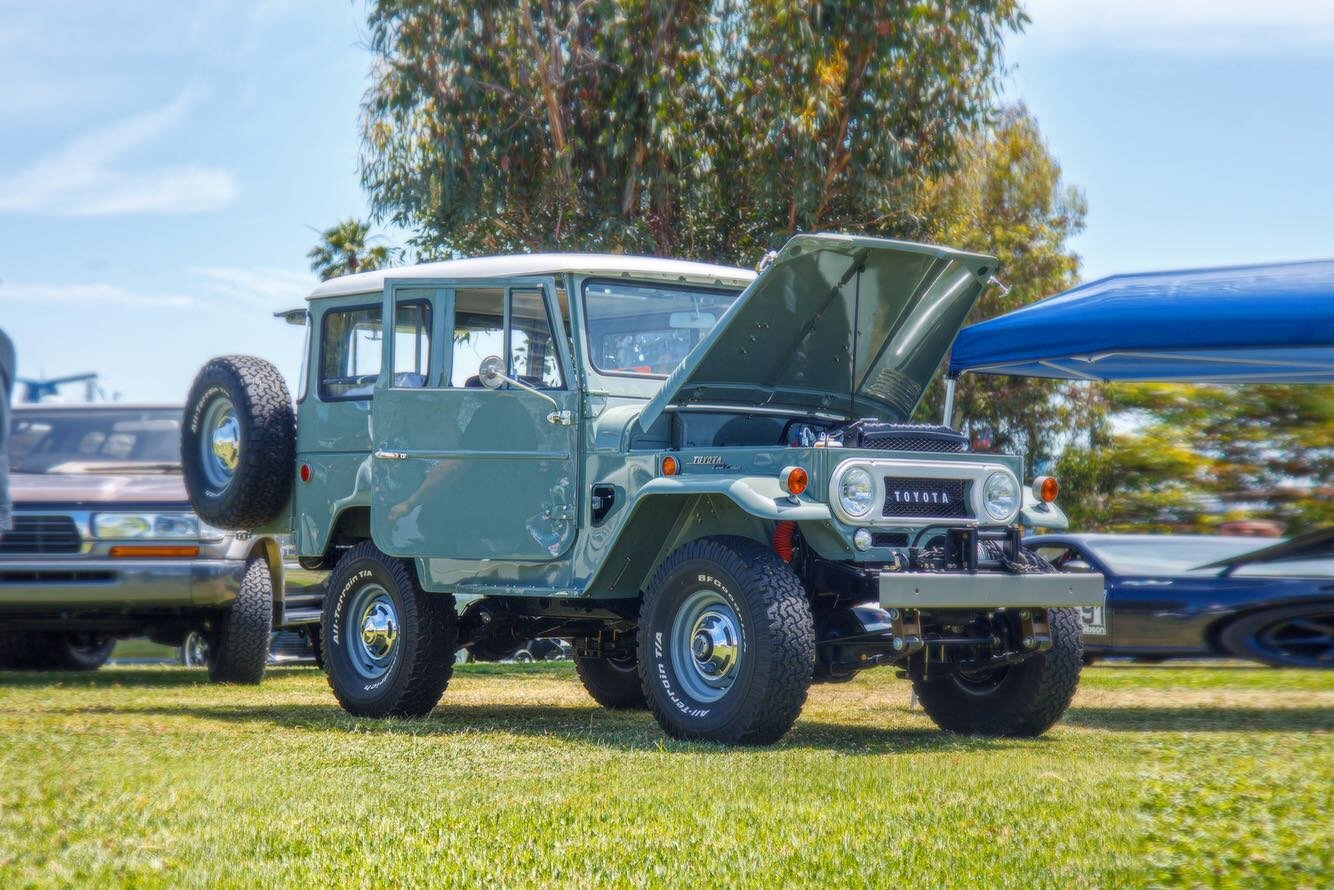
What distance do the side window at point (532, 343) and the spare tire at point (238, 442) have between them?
1.76 meters

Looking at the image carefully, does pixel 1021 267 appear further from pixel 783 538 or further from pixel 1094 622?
pixel 783 538

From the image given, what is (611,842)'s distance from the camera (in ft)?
14.9

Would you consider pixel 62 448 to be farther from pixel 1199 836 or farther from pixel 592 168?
pixel 1199 836

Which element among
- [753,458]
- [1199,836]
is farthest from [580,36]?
[1199,836]

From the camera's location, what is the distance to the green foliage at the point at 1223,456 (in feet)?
35.1

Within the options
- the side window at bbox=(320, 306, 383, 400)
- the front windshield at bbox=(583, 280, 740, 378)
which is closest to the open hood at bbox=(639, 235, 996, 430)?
the front windshield at bbox=(583, 280, 740, 378)

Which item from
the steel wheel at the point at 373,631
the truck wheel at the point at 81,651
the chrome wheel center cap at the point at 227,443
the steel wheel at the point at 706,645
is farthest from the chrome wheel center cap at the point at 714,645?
the truck wheel at the point at 81,651

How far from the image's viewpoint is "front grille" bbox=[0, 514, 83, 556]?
10.5m

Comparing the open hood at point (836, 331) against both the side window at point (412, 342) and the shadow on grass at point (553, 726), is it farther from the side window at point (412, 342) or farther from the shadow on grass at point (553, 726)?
the shadow on grass at point (553, 726)

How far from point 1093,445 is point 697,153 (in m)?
10.4

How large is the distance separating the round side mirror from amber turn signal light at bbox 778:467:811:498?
1.65 metres

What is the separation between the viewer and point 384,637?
8.89 meters

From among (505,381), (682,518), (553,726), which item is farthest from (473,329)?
(553,726)

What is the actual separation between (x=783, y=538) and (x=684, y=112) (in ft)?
32.5
